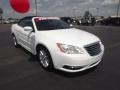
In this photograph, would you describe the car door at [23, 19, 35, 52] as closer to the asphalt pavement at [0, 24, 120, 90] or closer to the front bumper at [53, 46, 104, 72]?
the asphalt pavement at [0, 24, 120, 90]

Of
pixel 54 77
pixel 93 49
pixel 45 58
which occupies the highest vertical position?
pixel 93 49

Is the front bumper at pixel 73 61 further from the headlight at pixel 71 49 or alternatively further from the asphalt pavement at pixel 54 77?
the asphalt pavement at pixel 54 77

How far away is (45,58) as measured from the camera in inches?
189

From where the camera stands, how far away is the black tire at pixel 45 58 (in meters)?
4.56

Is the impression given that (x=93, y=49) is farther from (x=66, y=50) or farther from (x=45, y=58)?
(x=45, y=58)

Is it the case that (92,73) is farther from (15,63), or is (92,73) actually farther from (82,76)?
(15,63)

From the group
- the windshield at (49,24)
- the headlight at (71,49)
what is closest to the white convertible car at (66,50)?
the headlight at (71,49)

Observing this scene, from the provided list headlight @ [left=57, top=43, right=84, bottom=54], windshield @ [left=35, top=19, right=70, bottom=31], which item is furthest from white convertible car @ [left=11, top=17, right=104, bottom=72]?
windshield @ [left=35, top=19, right=70, bottom=31]

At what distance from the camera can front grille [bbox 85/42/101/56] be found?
424 cm

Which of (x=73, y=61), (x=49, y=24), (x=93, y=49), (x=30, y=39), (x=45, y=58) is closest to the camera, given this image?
(x=73, y=61)

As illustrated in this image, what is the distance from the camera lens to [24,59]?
6090 mm

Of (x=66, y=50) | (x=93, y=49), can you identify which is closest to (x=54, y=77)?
(x=66, y=50)

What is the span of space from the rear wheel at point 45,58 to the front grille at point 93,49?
3.60 feet

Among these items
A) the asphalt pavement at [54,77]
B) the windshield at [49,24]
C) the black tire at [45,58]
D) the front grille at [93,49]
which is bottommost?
the asphalt pavement at [54,77]
